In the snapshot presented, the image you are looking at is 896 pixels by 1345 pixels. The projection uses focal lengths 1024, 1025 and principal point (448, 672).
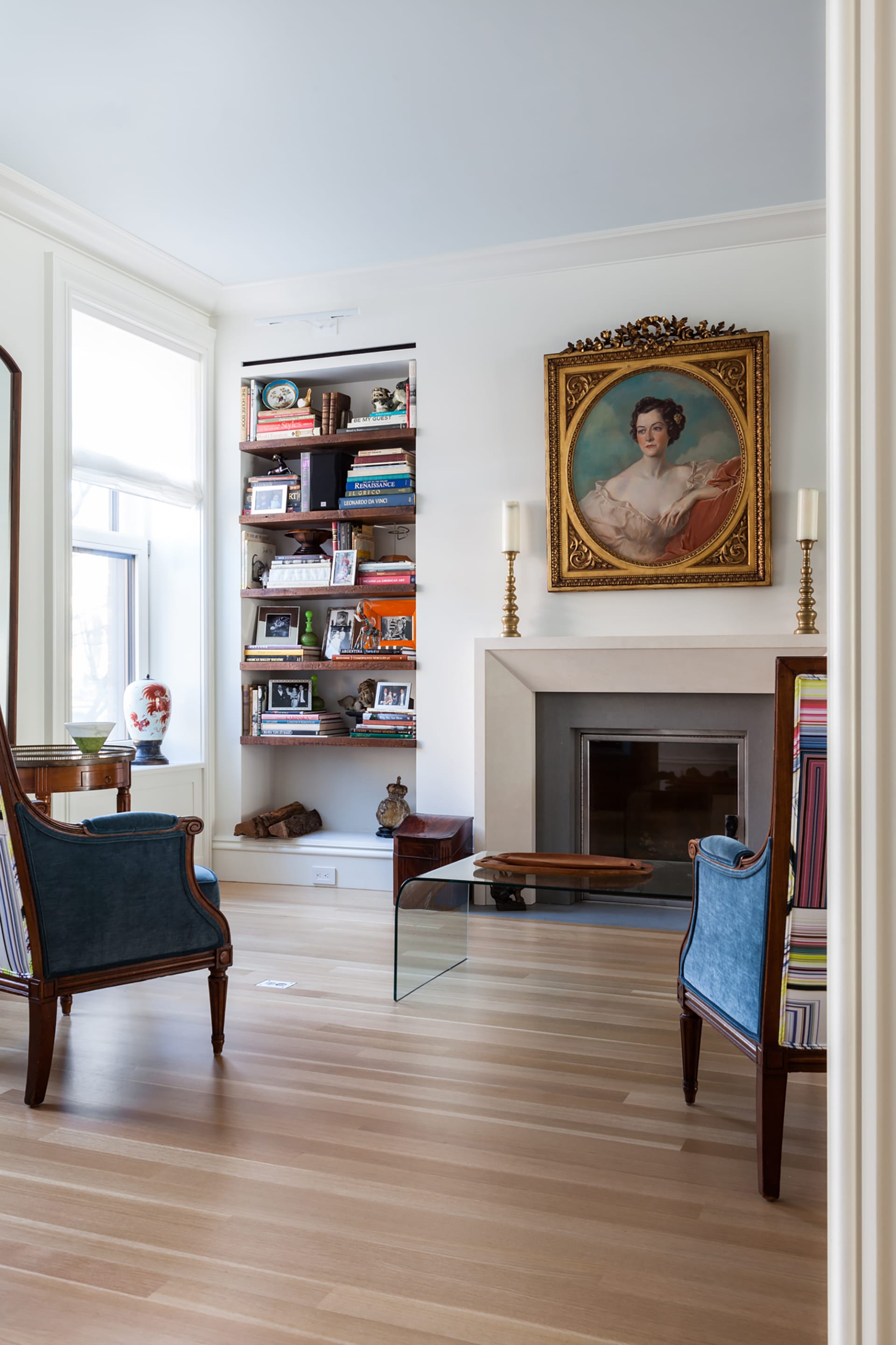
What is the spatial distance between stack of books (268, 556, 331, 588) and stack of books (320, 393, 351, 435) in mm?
669

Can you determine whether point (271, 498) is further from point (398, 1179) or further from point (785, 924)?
point (785, 924)

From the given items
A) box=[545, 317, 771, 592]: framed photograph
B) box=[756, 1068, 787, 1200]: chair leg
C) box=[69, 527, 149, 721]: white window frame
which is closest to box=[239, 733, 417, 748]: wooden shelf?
box=[69, 527, 149, 721]: white window frame

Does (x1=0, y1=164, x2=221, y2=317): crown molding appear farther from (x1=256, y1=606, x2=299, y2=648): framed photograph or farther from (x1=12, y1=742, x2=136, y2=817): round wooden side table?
(x1=12, y1=742, x2=136, y2=817): round wooden side table

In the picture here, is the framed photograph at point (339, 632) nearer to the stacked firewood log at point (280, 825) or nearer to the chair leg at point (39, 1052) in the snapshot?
the stacked firewood log at point (280, 825)

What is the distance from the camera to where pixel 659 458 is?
476 centimetres

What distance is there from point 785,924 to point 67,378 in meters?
3.95

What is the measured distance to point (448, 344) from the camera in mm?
5137

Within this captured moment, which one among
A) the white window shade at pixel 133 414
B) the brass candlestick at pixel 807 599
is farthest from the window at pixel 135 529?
the brass candlestick at pixel 807 599

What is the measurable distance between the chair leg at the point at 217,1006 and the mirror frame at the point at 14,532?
72.5 inches

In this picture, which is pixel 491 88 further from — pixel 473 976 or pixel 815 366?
pixel 473 976

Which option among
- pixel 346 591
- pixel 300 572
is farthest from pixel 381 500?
pixel 300 572

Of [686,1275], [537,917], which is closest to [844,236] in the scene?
[686,1275]

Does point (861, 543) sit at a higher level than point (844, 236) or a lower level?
lower

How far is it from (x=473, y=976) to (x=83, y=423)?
3226 millimetres
